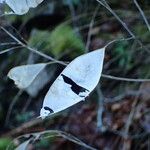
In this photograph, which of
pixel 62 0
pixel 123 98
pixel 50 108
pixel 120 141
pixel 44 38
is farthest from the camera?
pixel 62 0

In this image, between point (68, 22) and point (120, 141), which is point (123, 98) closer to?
point (120, 141)

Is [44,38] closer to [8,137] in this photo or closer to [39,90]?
[39,90]

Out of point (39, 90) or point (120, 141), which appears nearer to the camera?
point (120, 141)

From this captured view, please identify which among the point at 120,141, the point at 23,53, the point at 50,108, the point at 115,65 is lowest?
the point at 120,141

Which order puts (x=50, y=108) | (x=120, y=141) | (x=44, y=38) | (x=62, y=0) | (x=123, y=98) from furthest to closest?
1. (x=62, y=0)
2. (x=44, y=38)
3. (x=123, y=98)
4. (x=120, y=141)
5. (x=50, y=108)

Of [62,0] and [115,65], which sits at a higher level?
[62,0]

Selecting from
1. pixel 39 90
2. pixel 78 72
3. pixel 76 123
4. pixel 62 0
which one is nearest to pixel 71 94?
pixel 78 72
